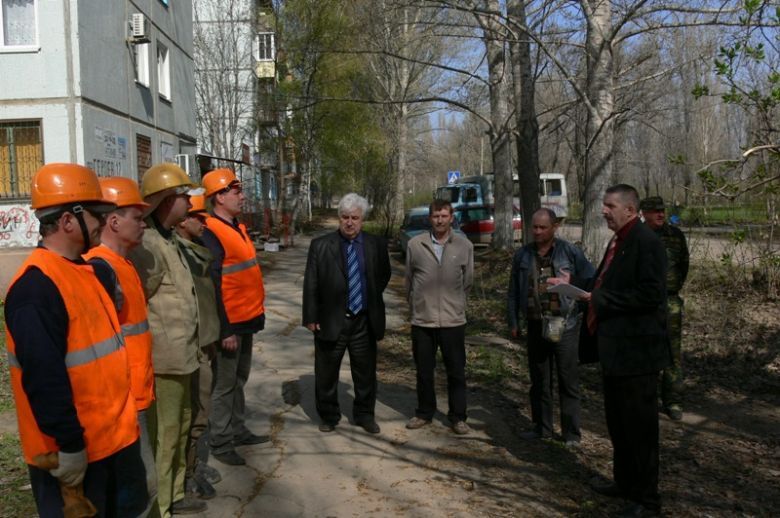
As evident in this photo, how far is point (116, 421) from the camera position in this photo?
2570mm

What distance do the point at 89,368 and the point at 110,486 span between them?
0.54 meters

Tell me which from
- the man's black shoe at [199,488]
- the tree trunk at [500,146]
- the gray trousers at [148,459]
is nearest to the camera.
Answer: the gray trousers at [148,459]

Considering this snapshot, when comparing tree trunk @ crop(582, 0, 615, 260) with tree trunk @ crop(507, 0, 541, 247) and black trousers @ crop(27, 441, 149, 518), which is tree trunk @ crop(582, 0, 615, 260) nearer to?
tree trunk @ crop(507, 0, 541, 247)

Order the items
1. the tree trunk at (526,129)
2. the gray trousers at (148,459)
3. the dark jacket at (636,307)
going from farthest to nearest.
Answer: the tree trunk at (526,129), the dark jacket at (636,307), the gray trousers at (148,459)

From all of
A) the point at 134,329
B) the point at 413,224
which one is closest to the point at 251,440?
the point at 134,329

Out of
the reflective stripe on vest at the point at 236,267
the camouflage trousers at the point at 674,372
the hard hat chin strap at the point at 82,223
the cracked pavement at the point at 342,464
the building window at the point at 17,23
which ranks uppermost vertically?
the building window at the point at 17,23

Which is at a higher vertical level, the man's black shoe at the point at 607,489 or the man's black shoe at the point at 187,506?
the man's black shoe at the point at 187,506

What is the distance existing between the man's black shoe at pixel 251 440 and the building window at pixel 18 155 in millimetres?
9101

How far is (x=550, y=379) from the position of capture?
207 inches

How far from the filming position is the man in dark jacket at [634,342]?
3961mm

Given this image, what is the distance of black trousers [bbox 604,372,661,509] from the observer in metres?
3.98

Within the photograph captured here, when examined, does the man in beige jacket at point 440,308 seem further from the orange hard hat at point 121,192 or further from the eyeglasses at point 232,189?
the orange hard hat at point 121,192

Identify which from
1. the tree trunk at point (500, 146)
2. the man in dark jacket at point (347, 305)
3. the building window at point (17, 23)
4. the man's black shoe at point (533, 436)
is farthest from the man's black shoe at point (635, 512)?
the building window at point (17, 23)

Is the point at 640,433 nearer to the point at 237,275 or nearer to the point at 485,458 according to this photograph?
the point at 485,458
